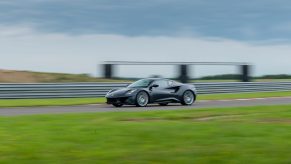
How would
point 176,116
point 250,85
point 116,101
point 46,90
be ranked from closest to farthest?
point 176,116 < point 116,101 < point 46,90 < point 250,85

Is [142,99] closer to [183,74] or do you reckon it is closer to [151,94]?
[151,94]

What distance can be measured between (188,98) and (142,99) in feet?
6.92

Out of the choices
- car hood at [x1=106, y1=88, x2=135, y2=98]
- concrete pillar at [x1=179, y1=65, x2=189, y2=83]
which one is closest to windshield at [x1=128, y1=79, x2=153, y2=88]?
car hood at [x1=106, y1=88, x2=135, y2=98]

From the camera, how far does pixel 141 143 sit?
7.58 metres

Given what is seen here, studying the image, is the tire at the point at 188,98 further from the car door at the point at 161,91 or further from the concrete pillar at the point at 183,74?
the concrete pillar at the point at 183,74

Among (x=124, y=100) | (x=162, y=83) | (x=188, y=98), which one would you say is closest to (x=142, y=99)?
(x=124, y=100)

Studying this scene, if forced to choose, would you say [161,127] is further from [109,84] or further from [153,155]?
[109,84]

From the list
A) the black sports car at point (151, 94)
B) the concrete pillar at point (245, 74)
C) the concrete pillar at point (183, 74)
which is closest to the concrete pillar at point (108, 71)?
the concrete pillar at point (183, 74)

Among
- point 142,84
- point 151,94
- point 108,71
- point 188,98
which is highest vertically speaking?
point 108,71

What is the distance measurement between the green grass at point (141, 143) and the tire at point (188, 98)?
462 inches

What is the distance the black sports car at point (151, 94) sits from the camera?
66.5 ft

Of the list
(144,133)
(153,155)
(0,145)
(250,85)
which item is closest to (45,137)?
(0,145)

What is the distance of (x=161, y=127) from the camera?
9.27 meters

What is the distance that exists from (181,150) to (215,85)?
22.1m
